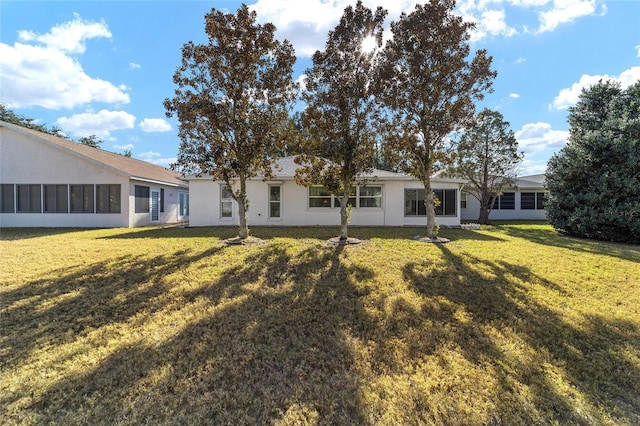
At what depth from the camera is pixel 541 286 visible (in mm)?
6430

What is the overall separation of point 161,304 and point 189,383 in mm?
2420

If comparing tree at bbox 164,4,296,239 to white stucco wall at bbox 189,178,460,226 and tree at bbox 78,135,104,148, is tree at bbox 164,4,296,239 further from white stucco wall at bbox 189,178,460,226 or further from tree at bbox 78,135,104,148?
tree at bbox 78,135,104,148

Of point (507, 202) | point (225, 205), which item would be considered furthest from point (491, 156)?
point (225, 205)

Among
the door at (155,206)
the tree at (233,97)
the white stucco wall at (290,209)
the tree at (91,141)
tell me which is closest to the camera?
the tree at (233,97)

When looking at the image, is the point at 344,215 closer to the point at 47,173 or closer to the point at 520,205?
the point at 47,173

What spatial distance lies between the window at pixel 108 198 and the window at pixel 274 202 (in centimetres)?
791

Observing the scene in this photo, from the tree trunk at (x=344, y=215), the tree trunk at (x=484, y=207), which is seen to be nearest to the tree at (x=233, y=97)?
the tree trunk at (x=344, y=215)

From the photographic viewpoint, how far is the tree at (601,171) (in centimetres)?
1273

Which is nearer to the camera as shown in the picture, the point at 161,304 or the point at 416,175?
the point at 161,304

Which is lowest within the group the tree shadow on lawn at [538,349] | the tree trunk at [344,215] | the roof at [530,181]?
the tree shadow on lawn at [538,349]

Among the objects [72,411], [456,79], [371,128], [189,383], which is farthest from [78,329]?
[456,79]

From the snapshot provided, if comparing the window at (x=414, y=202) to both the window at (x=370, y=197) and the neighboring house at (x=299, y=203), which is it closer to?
the neighboring house at (x=299, y=203)

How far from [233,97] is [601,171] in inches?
616

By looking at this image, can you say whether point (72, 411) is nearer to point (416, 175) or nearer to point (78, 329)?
point (78, 329)
